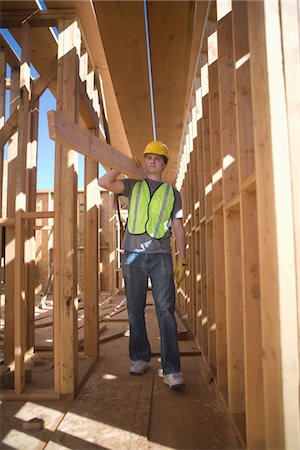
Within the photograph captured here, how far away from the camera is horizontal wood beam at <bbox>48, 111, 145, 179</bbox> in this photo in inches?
89.8

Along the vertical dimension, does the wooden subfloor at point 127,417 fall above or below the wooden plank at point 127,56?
below

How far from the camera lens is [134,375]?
346cm

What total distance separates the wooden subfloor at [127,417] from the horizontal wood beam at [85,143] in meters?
1.98

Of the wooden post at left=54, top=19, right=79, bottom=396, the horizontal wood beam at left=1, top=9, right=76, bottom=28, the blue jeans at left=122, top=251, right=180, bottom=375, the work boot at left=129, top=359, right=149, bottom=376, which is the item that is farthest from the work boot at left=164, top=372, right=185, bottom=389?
the horizontal wood beam at left=1, top=9, right=76, bottom=28

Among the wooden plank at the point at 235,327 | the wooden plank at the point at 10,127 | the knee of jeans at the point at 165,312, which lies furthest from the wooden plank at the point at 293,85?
the wooden plank at the point at 10,127

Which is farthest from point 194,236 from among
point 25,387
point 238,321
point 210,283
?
point 25,387

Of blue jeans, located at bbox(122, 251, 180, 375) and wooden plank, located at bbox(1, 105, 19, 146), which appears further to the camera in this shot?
wooden plank, located at bbox(1, 105, 19, 146)

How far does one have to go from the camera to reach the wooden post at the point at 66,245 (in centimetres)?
300

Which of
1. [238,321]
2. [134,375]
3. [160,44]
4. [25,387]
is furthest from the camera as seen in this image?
[160,44]

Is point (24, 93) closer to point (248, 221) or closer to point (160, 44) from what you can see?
point (160, 44)

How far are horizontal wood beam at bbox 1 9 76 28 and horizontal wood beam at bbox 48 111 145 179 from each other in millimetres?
1550

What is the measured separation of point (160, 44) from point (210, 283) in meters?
2.98

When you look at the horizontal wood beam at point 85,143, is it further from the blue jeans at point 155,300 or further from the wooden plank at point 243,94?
the wooden plank at point 243,94

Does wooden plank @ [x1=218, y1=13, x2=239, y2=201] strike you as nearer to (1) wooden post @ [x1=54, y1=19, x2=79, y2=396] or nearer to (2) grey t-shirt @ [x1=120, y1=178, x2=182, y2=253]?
(2) grey t-shirt @ [x1=120, y1=178, x2=182, y2=253]
